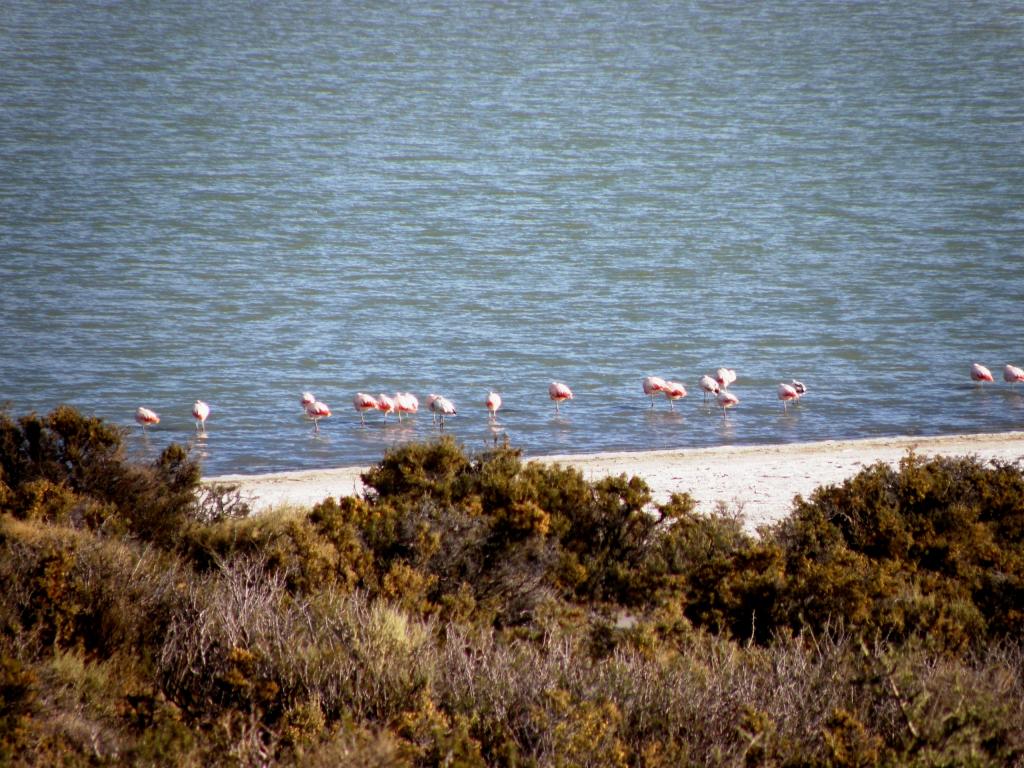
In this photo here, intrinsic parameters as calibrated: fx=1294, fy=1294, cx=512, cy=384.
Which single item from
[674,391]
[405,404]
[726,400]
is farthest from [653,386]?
[405,404]

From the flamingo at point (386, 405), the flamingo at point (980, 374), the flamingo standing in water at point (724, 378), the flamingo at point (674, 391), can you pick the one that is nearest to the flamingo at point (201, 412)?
the flamingo at point (386, 405)

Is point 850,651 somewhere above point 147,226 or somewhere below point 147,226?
below

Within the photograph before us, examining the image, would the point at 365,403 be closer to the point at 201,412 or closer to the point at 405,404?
the point at 405,404

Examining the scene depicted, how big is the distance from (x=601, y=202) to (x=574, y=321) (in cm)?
1896

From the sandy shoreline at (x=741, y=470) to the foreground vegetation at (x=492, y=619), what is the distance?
2.38 m

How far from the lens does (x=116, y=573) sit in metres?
5.00

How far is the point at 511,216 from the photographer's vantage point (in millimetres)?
43781

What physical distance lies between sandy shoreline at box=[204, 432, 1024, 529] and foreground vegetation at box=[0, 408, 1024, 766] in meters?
2.38

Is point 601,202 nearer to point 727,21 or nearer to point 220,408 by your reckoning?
point 220,408

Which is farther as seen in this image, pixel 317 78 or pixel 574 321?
pixel 317 78

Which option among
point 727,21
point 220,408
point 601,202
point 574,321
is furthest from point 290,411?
point 727,21

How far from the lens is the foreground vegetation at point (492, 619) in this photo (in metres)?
4.15

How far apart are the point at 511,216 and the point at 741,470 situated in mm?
32378

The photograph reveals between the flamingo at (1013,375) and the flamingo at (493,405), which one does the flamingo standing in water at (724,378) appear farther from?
the flamingo at (1013,375)
